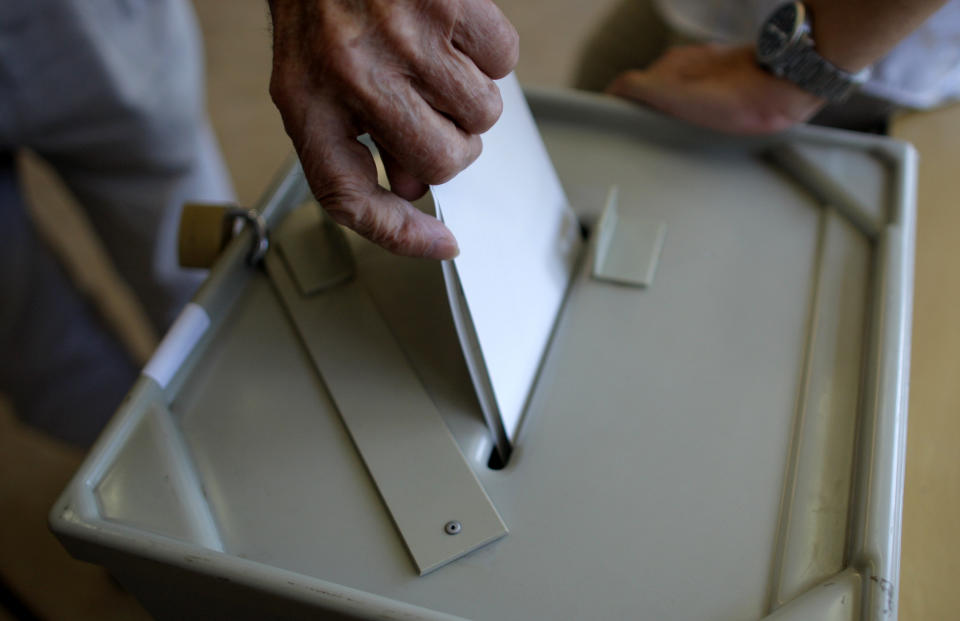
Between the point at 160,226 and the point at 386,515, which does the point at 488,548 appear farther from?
the point at 160,226

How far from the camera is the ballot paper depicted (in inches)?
17.6

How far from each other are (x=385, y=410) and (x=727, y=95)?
39 cm

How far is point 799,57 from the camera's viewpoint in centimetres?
62

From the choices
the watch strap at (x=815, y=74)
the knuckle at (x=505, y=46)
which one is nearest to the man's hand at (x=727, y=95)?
the watch strap at (x=815, y=74)

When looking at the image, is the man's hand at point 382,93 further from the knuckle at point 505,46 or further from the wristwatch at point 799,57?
the wristwatch at point 799,57

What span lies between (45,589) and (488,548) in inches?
35.9

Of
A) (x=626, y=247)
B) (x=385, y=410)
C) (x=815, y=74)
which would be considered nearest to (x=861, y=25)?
(x=815, y=74)

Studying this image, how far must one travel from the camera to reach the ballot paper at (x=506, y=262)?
1.47ft

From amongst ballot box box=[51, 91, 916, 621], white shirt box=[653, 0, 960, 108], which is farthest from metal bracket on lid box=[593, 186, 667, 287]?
white shirt box=[653, 0, 960, 108]

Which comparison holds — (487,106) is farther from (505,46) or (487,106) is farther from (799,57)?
(799,57)

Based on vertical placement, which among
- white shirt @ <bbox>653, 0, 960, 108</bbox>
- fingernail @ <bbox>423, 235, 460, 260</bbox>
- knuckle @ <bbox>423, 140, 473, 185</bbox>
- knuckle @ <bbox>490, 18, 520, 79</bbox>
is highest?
white shirt @ <bbox>653, 0, 960, 108</bbox>

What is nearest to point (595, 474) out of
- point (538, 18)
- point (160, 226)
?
point (160, 226)

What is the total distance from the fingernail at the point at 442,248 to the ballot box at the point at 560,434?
6 centimetres

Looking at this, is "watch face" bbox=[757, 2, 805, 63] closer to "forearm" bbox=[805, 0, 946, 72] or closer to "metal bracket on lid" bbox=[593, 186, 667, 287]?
"forearm" bbox=[805, 0, 946, 72]
